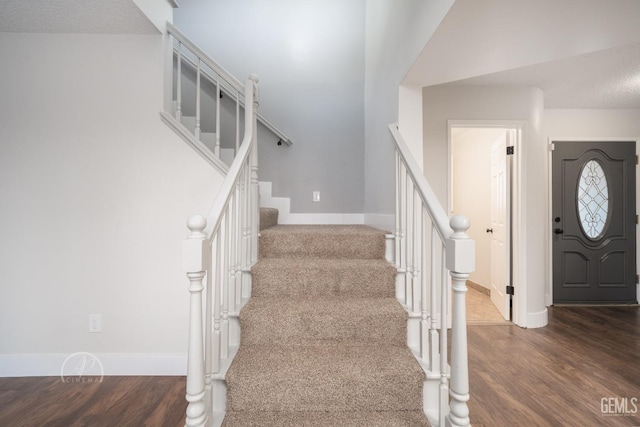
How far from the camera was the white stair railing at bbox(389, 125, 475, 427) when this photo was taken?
1115 millimetres

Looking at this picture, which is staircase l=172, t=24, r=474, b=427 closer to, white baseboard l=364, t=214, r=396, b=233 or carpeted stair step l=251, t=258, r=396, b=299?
carpeted stair step l=251, t=258, r=396, b=299

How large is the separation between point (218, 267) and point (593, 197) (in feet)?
14.5

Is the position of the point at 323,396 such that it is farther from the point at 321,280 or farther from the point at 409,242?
the point at 409,242

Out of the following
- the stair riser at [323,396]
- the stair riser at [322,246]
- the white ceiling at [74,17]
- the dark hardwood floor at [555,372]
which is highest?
the white ceiling at [74,17]

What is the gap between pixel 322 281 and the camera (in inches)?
69.6

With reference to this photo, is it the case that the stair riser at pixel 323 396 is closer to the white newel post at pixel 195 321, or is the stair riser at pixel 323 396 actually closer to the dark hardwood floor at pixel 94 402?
the white newel post at pixel 195 321

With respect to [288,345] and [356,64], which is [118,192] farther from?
[356,64]

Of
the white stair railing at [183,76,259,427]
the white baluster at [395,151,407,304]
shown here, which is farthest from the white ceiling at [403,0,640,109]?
the white stair railing at [183,76,259,427]

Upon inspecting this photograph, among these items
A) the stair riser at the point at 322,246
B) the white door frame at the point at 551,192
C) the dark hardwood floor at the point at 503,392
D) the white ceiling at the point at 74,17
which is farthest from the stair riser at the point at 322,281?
the white door frame at the point at 551,192

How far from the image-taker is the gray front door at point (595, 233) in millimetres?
3514

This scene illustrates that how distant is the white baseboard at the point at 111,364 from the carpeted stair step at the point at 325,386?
103 centimetres

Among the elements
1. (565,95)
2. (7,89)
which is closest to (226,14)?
(7,89)

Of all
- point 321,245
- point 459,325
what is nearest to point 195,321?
point 459,325

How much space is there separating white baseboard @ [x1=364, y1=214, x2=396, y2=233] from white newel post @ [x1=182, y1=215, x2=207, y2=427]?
4.38 ft
